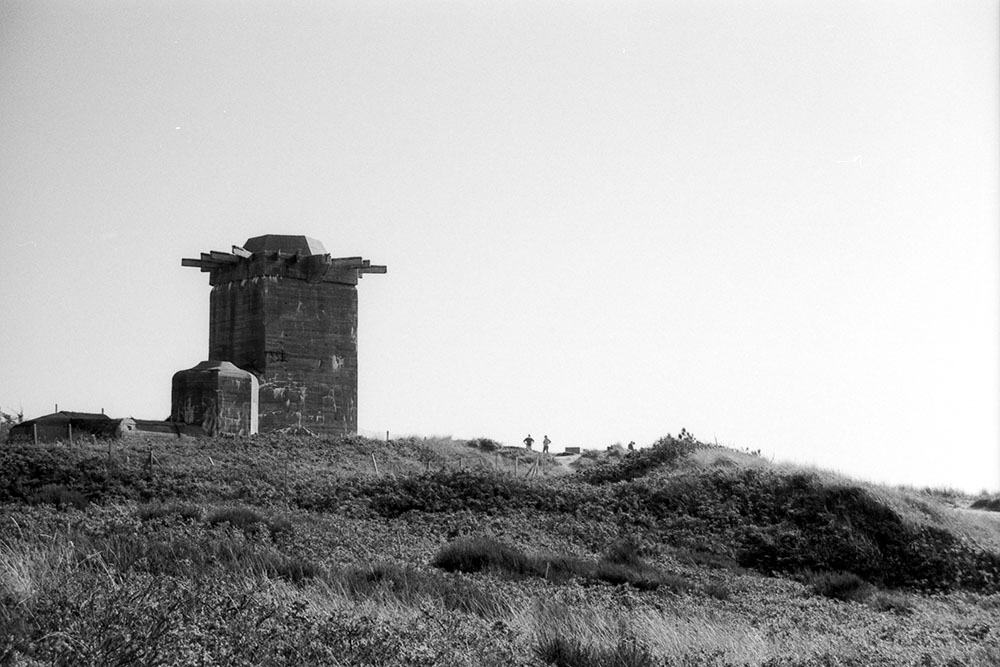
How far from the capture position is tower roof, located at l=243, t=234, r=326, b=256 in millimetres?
38188

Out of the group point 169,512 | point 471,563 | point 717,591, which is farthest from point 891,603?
point 169,512

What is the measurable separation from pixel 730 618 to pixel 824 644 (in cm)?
218

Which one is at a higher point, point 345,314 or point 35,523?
point 345,314

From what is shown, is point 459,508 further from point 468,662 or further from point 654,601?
point 468,662

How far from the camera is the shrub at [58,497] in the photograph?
704 inches

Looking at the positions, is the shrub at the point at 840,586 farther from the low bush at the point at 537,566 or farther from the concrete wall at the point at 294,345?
the concrete wall at the point at 294,345

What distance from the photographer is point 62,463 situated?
22594 mm

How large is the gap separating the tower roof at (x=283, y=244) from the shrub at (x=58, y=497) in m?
19.2

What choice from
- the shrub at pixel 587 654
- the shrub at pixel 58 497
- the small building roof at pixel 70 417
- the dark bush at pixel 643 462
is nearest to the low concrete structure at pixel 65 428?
the small building roof at pixel 70 417

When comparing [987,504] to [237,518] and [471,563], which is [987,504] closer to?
[471,563]

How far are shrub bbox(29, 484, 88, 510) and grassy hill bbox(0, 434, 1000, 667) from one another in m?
0.08

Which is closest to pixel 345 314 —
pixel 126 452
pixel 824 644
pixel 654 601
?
pixel 126 452

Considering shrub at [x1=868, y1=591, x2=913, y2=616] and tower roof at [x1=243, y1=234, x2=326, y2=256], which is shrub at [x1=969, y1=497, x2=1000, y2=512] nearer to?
shrub at [x1=868, y1=591, x2=913, y2=616]

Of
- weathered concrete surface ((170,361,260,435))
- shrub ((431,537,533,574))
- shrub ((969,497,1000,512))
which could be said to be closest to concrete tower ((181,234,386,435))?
weathered concrete surface ((170,361,260,435))
